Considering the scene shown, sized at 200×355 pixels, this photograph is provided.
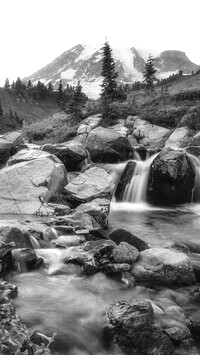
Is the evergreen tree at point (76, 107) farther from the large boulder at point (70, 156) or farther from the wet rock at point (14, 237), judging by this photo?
the wet rock at point (14, 237)

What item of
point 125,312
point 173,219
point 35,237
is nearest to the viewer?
point 125,312

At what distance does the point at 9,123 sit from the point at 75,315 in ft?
351

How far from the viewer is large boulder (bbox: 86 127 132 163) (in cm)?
2209

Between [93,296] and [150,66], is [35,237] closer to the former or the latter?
[93,296]

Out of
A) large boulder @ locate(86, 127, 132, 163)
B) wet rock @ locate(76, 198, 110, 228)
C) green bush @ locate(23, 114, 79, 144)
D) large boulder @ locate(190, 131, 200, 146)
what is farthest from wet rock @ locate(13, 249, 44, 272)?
green bush @ locate(23, 114, 79, 144)

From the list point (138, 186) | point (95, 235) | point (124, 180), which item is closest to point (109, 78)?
point (124, 180)

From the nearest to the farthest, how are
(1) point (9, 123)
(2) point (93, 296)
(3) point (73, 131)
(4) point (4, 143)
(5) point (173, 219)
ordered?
(2) point (93, 296) → (5) point (173, 219) → (4) point (4, 143) → (3) point (73, 131) → (1) point (9, 123)

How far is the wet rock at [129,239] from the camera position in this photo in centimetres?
1023

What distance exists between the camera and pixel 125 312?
610 centimetres

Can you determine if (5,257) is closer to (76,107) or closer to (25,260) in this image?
(25,260)

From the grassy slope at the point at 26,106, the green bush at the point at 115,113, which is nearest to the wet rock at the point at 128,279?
the green bush at the point at 115,113

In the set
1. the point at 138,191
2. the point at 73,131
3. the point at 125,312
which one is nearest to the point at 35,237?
the point at 125,312

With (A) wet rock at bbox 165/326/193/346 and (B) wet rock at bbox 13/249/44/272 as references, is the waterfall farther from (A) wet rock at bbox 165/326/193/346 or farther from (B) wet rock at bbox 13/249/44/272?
(A) wet rock at bbox 165/326/193/346

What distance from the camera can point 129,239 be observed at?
1041 cm
